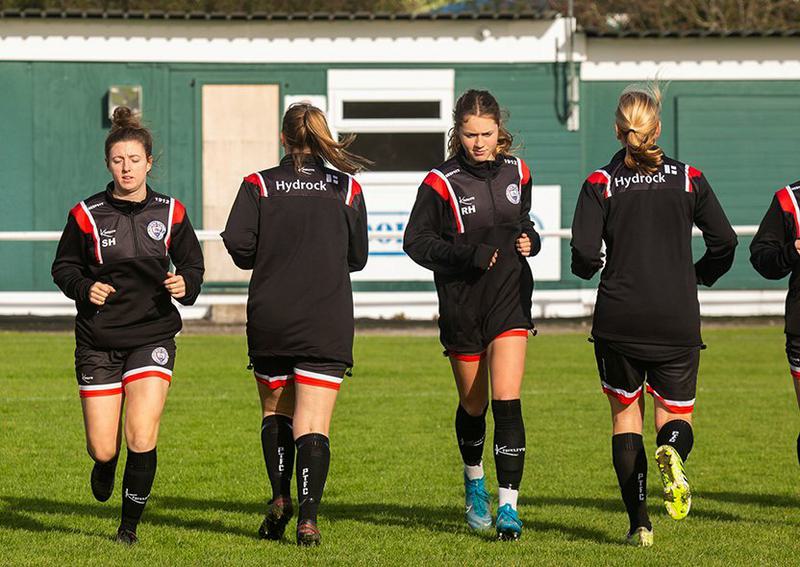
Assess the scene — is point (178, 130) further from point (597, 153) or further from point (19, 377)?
point (19, 377)

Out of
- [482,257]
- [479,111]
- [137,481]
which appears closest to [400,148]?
[479,111]

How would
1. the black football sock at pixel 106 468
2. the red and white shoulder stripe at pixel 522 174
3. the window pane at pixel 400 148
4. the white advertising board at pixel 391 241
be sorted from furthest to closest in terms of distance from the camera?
1. the window pane at pixel 400 148
2. the white advertising board at pixel 391 241
3. the red and white shoulder stripe at pixel 522 174
4. the black football sock at pixel 106 468

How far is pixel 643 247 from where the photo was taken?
6.87 meters

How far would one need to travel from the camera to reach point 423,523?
25.5ft

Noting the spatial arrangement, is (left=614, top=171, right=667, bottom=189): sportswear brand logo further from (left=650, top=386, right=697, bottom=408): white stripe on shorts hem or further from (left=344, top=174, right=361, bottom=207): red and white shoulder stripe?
(left=344, top=174, right=361, bottom=207): red and white shoulder stripe

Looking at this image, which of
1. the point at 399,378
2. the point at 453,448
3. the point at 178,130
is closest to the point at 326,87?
the point at 178,130

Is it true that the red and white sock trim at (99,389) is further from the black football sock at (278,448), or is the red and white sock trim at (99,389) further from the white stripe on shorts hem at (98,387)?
the black football sock at (278,448)

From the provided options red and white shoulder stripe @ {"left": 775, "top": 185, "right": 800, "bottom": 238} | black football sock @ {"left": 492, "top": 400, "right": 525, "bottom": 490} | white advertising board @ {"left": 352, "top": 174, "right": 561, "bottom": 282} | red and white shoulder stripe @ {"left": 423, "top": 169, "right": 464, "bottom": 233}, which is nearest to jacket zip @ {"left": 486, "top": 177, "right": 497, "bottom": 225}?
red and white shoulder stripe @ {"left": 423, "top": 169, "right": 464, "bottom": 233}

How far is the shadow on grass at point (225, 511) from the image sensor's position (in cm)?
754

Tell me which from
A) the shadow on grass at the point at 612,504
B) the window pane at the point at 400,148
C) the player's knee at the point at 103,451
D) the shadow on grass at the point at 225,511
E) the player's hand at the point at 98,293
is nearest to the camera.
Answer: the player's hand at the point at 98,293

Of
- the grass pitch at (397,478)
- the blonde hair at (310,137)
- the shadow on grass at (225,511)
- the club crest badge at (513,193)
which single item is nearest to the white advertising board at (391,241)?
the grass pitch at (397,478)

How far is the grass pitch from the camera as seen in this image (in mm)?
6938

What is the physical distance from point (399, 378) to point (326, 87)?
8299 millimetres

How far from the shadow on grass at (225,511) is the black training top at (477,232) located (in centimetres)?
108
